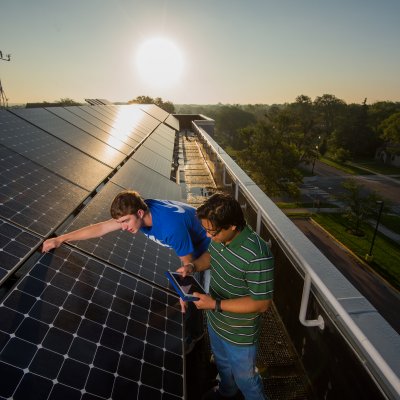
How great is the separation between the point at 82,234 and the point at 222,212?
1739 millimetres

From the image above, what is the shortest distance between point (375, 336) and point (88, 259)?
2701 millimetres

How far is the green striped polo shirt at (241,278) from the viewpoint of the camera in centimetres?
245

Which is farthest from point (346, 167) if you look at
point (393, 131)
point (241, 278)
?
point (241, 278)

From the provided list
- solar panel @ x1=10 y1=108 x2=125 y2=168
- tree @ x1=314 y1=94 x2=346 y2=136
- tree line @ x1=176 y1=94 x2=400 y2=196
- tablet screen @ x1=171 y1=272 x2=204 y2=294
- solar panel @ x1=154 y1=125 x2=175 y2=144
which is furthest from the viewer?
Result: tree @ x1=314 y1=94 x2=346 y2=136

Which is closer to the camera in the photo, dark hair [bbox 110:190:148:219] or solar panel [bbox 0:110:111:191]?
dark hair [bbox 110:190:148:219]

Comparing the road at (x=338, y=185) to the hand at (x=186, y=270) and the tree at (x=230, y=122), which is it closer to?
the hand at (x=186, y=270)

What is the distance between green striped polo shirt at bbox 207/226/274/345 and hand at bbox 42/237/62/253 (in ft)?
5.21

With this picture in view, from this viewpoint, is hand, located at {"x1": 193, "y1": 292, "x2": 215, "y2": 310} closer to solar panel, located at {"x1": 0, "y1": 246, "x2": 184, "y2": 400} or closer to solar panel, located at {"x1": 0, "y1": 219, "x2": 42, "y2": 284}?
solar panel, located at {"x1": 0, "y1": 246, "x2": 184, "y2": 400}

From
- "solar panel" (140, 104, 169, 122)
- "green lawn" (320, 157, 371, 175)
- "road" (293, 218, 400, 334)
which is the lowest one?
"road" (293, 218, 400, 334)

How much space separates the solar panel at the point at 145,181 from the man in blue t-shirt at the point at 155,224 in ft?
7.00

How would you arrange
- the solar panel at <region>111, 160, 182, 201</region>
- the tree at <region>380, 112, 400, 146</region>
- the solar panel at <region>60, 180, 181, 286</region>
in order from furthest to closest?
the tree at <region>380, 112, 400, 146</region> → the solar panel at <region>111, 160, 182, 201</region> → the solar panel at <region>60, 180, 181, 286</region>

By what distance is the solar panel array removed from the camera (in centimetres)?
194

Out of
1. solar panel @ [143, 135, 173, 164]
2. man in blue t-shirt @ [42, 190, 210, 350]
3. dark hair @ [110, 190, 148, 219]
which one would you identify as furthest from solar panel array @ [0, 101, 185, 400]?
solar panel @ [143, 135, 173, 164]

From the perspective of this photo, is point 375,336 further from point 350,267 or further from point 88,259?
point 350,267
